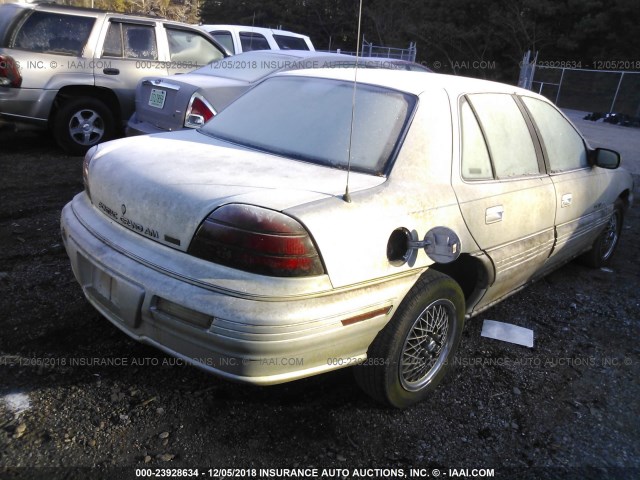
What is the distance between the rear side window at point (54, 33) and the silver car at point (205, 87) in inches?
56.2

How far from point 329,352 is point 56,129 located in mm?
6169

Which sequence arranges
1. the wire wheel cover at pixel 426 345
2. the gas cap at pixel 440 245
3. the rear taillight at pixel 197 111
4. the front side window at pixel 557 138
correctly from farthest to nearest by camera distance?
the rear taillight at pixel 197 111, the front side window at pixel 557 138, the wire wheel cover at pixel 426 345, the gas cap at pixel 440 245

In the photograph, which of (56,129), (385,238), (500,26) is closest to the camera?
(385,238)

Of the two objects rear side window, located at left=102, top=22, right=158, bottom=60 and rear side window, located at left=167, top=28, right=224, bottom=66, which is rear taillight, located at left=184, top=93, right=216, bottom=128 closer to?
rear side window, located at left=102, top=22, right=158, bottom=60

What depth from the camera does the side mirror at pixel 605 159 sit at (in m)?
4.01

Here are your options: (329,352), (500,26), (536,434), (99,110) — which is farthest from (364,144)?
(500,26)

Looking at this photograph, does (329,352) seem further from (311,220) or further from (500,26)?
(500,26)

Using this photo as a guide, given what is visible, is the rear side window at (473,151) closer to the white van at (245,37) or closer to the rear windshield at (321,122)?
the rear windshield at (321,122)

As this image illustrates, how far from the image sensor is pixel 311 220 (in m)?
2.08

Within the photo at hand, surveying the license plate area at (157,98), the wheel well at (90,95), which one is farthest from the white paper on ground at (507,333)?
the wheel well at (90,95)

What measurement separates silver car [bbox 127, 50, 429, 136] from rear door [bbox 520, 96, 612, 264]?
2.75 m

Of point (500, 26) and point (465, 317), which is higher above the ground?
point (500, 26)

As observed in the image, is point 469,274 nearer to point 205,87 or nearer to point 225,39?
point 205,87

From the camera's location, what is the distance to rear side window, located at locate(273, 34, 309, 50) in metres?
11.4
